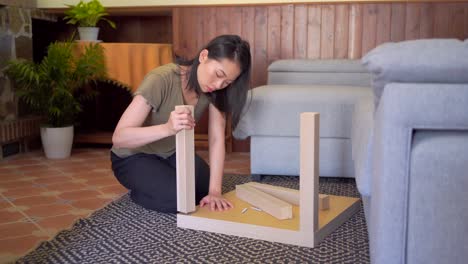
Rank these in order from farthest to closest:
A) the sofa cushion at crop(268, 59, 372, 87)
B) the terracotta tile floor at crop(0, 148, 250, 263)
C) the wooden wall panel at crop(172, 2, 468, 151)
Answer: the wooden wall panel at crop(172, 2, 468, 151) → the sofa cushion at crop(268, 59, 372, 87) → the terracotta tile floor at crop(0, 148, 250, 263)

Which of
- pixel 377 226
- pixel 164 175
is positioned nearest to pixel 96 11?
pixel 164 175

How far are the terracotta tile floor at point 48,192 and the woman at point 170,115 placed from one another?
0.91 ft

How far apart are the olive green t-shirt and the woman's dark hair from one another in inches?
2.3

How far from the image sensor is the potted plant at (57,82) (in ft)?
10.4

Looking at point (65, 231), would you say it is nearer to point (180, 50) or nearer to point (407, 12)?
point (180, 50)

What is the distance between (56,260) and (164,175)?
574mm

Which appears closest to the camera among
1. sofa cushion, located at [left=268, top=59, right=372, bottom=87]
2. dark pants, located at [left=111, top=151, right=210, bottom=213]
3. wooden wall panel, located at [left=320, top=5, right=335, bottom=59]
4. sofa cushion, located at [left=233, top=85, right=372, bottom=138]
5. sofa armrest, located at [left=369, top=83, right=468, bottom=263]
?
sofa armrest, located at [left=369, top=83, right=468, bottom=263]

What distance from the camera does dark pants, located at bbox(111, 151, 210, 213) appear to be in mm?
2004

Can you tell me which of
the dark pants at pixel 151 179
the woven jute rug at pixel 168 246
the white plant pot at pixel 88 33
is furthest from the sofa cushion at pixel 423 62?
the white plant pot at pixel 88 33

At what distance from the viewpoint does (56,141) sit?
128 inches

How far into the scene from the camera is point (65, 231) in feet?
5.98

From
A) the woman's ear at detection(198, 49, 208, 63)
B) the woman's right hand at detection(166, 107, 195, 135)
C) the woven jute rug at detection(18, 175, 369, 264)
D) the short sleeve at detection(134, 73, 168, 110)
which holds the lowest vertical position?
the woven jute rug at detection(18, 175, 369, 264)

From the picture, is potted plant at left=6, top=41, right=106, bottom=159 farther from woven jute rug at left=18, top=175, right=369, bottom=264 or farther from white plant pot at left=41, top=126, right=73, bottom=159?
woven jute rug at left=18, top=175, right=369, bottom=264

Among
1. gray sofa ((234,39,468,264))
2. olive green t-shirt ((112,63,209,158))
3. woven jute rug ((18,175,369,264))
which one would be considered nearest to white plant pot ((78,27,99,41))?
olive green t-shirt ((112,63,209,158))
